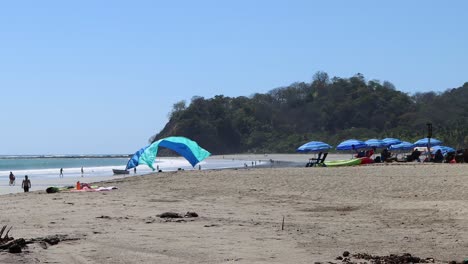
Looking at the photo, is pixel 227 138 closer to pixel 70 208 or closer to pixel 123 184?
pixel 123 184

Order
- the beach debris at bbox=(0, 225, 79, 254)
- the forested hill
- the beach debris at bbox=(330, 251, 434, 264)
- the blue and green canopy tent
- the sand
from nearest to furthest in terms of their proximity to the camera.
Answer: the beach debris at bbox=(330, 251, 434, 264)
the beach debris at bbox=(0, 225, 79, 254)
the sand
the blue and green canopy tent
the forested hill

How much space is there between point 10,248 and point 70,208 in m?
6.57

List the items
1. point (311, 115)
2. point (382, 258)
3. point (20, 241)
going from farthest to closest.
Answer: point (311, 115)
point (20, 241)
point (382, 258)

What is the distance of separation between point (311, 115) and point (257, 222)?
4648 inches

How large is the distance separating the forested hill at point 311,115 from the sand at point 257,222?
8701 cm

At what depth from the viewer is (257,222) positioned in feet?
37.6

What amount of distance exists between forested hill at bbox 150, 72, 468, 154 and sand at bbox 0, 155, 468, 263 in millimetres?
87010

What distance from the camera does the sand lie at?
26.7ft

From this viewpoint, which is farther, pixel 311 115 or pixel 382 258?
pixel 311 115

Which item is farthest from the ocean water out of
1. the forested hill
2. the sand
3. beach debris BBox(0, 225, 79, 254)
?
beach debris BBox(0, 225, 79, 254)

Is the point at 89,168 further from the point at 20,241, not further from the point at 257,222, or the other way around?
the point at 20,241

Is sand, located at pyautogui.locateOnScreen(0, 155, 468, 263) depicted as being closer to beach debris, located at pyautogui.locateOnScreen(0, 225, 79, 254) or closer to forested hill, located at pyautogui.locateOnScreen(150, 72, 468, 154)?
beach debris, located at pyautogui.locateOnScreen(0, 225, 79, 254)

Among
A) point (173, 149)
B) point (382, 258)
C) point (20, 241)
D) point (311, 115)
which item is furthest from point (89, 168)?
point (382, 258)

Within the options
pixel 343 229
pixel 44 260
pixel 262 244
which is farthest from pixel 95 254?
pixel 343 229
